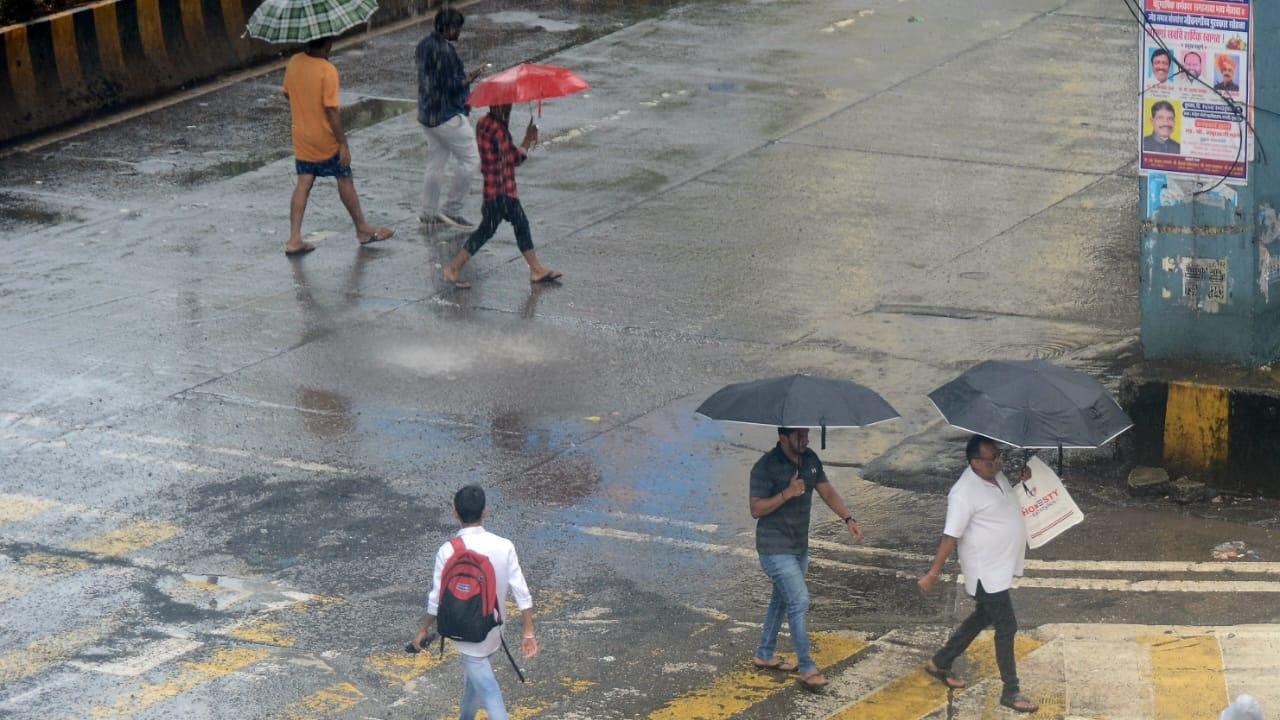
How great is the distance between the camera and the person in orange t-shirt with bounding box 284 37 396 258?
51.0ft

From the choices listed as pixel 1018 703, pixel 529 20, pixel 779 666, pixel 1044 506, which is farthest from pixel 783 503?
pixel 529 20

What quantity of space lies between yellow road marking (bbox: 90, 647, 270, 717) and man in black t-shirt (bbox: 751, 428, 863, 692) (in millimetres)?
2522

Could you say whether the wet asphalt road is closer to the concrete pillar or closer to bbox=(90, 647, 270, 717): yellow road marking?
bbox=(90, 647, 270, 717): yellow road marking

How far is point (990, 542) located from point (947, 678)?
2.44ft

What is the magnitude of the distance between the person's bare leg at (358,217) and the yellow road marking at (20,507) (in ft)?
16.2

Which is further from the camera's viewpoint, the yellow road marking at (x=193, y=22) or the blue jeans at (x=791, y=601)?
the yellow road marking at (x=193, y=22)

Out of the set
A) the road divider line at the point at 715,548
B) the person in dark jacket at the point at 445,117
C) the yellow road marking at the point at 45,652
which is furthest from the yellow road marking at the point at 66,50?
the yellow road marking at the point at 45,652

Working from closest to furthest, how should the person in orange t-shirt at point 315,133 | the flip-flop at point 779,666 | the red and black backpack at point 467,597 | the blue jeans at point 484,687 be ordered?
the red and black backpack at point 467,597, the blue jeans at point 484,687, the flip-flop at point 779,666, the person in orange t-shirt at point 315,133

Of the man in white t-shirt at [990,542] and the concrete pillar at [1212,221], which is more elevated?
the concrete pillar at [1212,221]

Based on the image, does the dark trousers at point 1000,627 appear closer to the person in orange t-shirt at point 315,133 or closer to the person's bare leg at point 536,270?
the person's bare leg at point 536,270

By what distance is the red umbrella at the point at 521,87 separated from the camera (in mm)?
14320

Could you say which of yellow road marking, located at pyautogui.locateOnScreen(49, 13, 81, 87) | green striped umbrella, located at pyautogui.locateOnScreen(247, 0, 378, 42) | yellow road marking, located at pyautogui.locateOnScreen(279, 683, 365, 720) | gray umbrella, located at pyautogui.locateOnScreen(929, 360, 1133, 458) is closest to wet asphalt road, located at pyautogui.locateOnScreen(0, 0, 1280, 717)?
yellow road marking, located at pyautogui.locateOnScreen(279, 683, 365, 720)

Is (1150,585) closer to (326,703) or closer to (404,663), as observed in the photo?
(404,663)

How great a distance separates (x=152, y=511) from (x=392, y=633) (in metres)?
2.26
